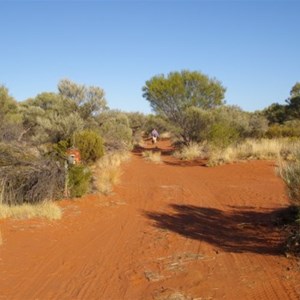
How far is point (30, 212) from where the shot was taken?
1012cm

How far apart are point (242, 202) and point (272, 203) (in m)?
0.84

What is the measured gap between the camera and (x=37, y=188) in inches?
436

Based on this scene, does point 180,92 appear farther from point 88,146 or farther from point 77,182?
point 77,182

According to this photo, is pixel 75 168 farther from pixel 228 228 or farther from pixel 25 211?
pixel 228 228

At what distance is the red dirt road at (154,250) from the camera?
5754 mm

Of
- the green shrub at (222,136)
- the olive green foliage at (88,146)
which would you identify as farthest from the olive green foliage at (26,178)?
the green shrub at (222,136)

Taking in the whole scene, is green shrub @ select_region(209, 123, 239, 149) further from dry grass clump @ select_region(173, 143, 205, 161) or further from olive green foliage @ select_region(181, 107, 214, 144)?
olive green foliage @ select_region(181, 107, 214, 144)

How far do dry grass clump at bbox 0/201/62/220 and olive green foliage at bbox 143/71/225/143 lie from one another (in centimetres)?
2060

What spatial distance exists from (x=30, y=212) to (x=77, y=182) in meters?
2.34

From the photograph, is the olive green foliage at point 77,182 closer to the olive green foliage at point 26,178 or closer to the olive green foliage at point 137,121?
the olive green foliage at point 26,178

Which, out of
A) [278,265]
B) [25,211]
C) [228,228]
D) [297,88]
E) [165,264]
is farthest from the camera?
[297,88]

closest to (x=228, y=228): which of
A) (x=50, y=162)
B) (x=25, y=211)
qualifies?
(x=25, y=211)

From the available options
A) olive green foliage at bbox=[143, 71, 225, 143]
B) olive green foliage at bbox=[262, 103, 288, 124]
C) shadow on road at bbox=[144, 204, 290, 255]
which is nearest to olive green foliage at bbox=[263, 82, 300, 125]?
olive green foliage at bbox=[262, 103, 288, 124]

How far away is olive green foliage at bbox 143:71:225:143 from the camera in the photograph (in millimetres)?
31094
